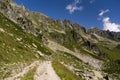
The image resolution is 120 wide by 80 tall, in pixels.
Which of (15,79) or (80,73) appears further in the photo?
(80,73)

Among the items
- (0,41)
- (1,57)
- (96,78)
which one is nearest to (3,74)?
(96,78)

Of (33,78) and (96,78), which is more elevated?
(96,78)

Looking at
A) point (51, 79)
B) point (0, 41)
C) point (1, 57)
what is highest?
point (0, 41)

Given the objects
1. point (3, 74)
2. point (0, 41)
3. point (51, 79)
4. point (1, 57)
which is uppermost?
point (0, 41)

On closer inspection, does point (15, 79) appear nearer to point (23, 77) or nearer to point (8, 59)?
point (23, 77)

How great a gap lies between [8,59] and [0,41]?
37.5 m

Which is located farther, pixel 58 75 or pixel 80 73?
pixel 80 73

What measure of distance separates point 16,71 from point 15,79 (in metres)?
7.97

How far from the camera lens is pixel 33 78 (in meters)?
27.2

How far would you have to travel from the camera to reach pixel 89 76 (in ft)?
131

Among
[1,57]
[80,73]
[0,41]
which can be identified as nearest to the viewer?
[80,73]

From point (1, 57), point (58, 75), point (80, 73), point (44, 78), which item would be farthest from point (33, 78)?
point (1, 57)

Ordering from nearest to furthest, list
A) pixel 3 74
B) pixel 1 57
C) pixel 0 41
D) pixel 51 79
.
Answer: pixel 51 79 < pixel 3 74 < pixel 1 57 < pixel 0 41

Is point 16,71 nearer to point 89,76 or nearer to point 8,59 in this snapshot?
point 89,76
